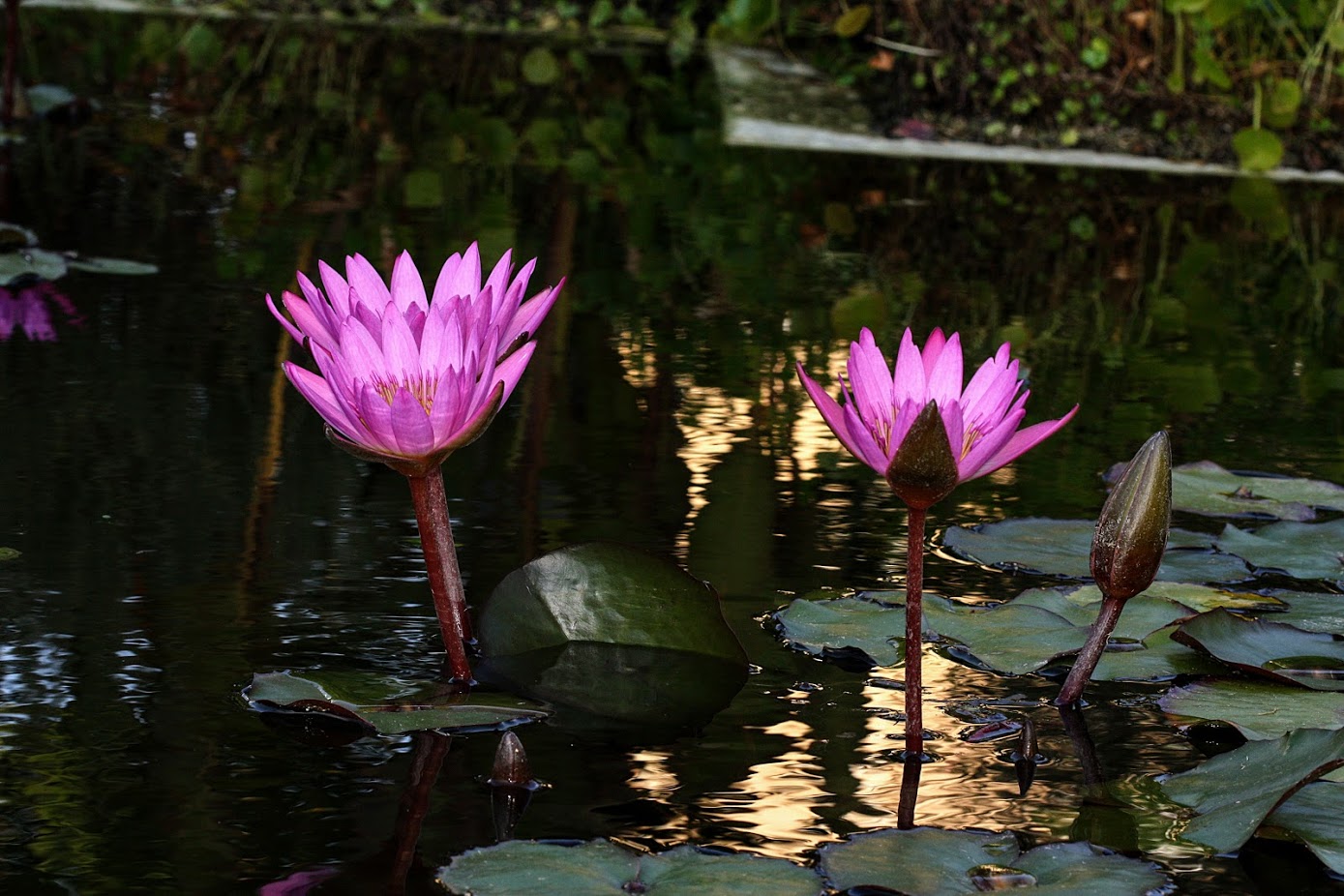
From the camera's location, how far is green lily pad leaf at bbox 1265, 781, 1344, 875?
1400 mm

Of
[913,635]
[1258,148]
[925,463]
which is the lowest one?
[913,635]

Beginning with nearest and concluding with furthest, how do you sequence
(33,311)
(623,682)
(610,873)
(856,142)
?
(610,873), (623,682), (33,311), (856,142)

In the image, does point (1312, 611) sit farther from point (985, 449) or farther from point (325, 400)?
point (325, 400)

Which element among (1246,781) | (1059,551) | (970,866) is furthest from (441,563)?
(1059,551)

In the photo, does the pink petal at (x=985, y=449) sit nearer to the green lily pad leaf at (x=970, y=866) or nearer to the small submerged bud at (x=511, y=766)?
the green lily pad leaf at (x=970, y=866)

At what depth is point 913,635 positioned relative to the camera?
1.55m

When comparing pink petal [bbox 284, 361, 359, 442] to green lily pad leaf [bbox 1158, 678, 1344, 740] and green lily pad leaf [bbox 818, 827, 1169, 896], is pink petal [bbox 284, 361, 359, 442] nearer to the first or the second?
green lily pad leaf [bbox 818, 827, 1169, 896]

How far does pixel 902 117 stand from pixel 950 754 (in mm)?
5186

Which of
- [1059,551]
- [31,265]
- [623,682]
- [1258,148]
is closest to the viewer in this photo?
[623,682]

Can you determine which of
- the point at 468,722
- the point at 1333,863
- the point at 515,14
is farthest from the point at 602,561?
the point at 515,14

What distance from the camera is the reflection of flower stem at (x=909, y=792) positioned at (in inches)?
58.4

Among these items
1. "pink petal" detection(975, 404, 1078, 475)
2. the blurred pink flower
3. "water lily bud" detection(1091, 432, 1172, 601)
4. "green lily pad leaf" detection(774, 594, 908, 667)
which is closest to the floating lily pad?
"green lily pad leaf" detection(774, 594, 908, 667)

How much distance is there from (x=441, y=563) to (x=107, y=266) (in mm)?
2176

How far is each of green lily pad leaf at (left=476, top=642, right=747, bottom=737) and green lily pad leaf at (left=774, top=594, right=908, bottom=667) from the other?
0.34 feet
